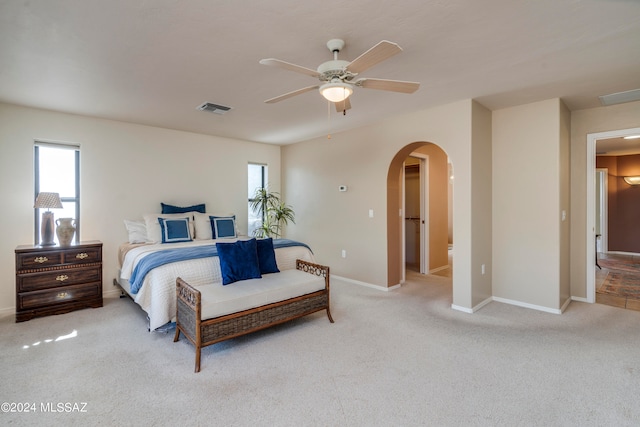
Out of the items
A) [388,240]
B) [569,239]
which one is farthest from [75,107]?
[569,239]

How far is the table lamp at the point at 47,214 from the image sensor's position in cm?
371

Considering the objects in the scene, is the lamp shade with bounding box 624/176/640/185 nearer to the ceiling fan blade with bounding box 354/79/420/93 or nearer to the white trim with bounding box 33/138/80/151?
the ceiling fan blade with bounding box 354/79/420/93

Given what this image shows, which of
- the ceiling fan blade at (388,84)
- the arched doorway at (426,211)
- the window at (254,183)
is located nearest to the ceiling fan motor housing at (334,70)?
A: the ceiling fan blade at (388,84)

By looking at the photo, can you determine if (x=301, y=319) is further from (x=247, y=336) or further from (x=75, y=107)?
(x=75, y=107)

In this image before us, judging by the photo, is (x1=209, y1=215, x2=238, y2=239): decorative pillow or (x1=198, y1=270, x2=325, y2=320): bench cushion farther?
(x1=209, y1=215, x2=238, y2=239): decorative pillow

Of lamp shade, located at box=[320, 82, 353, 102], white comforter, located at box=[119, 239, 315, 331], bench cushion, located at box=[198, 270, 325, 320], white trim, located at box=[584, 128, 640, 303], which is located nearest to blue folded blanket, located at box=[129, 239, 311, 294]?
white comforter, located at box=[119, 239, 315, 331]

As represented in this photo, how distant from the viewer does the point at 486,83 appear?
10.3 ft

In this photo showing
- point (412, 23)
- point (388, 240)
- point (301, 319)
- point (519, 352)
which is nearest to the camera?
point (412, 23)

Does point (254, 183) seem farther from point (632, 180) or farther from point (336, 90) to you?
point (632, 180)

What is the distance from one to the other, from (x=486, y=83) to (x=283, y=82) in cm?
202

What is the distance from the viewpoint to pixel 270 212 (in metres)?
6.24

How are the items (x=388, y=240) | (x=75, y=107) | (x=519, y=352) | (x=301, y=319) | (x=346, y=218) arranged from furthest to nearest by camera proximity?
(x=346, y=218), (x=388, y=240), (x=75, y=107), (x=301, y=319), (x=519, y=352)

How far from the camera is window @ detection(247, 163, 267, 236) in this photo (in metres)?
6.09

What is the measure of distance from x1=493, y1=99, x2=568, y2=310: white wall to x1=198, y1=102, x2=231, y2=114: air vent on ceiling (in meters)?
3.45
